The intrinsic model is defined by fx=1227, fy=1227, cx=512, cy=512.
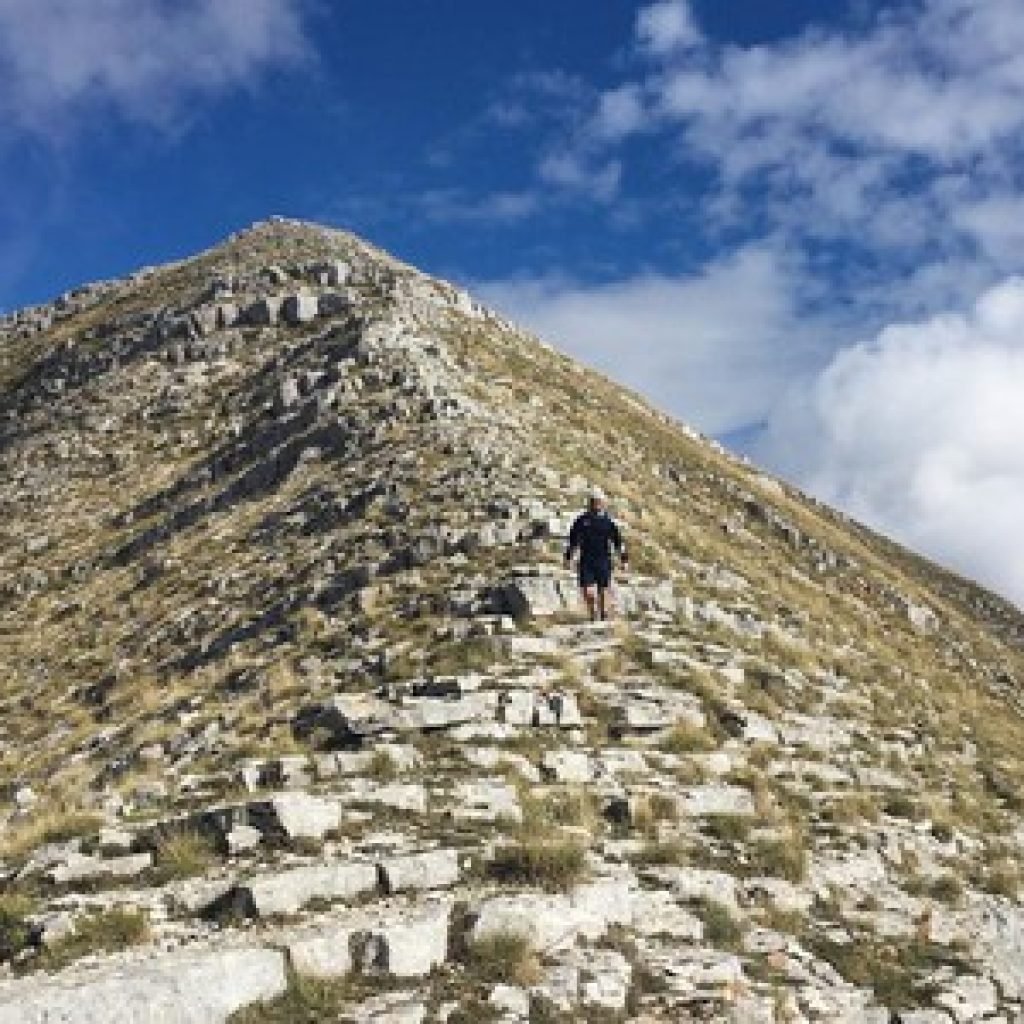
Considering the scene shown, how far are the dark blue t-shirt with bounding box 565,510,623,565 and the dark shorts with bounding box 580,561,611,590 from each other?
0.05m

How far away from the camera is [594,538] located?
24.6 meters

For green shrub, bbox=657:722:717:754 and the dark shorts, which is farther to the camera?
the dark shorts

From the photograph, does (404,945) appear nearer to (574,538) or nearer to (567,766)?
(567,766)

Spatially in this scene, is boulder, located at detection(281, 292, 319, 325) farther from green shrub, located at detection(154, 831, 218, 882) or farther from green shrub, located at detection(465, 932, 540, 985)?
green shrub, located at detection(465, 932, 540, 985)

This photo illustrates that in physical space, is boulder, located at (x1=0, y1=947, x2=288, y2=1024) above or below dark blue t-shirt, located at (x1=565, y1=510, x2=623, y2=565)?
below

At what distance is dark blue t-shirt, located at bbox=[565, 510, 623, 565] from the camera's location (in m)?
24.4

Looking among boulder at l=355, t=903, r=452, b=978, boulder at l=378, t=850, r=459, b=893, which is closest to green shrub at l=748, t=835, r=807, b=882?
boulder at l=378, t=850, r=459, b=893

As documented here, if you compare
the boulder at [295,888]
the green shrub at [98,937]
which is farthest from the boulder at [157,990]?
the boulder at [295,888]

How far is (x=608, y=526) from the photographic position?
982 inches

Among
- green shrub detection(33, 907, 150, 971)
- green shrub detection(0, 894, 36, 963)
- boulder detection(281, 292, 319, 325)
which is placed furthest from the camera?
boulder detection(281, 292, 319, 325)

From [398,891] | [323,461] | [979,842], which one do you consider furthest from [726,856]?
[323,461]

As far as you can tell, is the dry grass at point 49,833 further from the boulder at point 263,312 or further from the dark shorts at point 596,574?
the boulder at point 263,312

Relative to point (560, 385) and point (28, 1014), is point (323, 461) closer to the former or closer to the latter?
point (560, 385)

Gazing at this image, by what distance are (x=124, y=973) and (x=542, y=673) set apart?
11.2 meters
